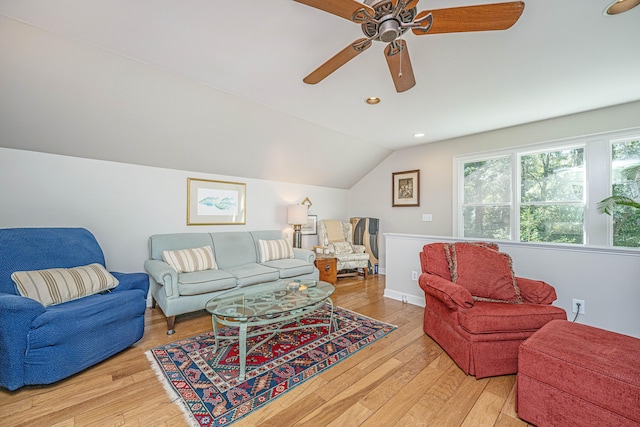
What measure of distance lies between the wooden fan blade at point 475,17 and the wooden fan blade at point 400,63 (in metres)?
0.13

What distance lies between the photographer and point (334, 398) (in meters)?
1.71

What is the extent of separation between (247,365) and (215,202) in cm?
259

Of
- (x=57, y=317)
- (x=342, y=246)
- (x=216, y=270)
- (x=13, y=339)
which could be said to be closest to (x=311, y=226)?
(x=342, y=246)

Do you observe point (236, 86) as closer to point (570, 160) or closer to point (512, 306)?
point (512, 306)

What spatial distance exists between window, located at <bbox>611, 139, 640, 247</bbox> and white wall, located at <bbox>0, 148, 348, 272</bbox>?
15.9ft

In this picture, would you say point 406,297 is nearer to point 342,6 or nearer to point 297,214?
point 297,214

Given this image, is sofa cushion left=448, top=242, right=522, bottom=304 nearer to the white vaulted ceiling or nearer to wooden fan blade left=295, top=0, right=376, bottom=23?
the white vaulted ceiling

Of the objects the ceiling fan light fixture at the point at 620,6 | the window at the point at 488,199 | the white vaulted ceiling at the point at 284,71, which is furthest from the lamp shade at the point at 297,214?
the ceiling fan light fixture at the point at 620,6

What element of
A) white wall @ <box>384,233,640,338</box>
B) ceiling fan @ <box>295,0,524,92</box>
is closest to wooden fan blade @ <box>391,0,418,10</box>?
ceiling fan @ <box>295,0,524,92</box>

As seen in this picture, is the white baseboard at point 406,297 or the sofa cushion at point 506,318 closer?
the sofa cushion at point 506,318

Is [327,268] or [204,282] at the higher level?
[204,282]

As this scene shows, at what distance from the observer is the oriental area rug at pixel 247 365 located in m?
1.64

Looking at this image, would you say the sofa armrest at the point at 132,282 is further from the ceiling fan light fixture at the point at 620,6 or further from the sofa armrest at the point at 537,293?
the ceiling fan light fixture at the point at 620,6

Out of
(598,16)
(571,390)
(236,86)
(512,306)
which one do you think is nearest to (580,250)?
(512,306)
